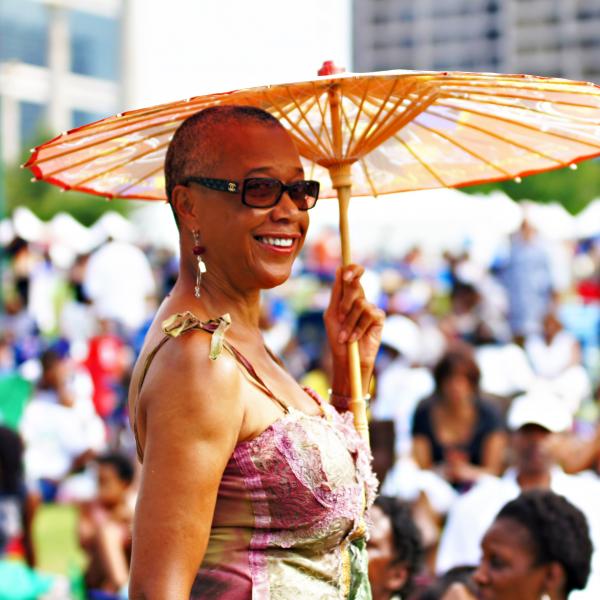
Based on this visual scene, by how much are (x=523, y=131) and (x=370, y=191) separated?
0.50m

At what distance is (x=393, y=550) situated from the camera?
4.46 metres

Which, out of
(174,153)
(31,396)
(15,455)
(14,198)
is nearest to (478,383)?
(15,455)

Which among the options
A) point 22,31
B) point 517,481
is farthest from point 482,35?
point 517,481

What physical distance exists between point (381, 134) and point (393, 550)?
76.0 inches

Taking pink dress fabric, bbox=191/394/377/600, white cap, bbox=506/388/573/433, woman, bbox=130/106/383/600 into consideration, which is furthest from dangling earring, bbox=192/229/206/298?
white cap, bbox=506/388/573/433

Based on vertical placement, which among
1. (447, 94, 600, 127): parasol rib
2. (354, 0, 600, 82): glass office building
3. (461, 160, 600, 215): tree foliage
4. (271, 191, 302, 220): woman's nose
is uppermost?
(354, 0, 600, 82): glass office building

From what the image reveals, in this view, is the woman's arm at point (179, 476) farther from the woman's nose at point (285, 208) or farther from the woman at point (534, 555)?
the woman at point (534, 555)

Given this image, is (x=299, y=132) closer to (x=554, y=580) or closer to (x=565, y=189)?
(x=554, y=580)

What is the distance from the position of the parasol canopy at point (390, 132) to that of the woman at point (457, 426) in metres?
3.85

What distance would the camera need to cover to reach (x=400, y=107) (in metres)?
3.05

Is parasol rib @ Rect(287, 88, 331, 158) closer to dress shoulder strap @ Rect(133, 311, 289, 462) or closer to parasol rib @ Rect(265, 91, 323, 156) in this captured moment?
parasol rib @ Rect(265, 91, 323, 156)

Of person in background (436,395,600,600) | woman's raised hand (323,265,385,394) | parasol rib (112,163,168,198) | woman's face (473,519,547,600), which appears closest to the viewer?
woman's raised hand (323,265,385,394)

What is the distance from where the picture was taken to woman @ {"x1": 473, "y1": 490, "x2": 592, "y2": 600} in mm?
3652

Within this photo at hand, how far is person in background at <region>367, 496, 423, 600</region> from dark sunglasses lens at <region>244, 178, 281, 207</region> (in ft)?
6.74
